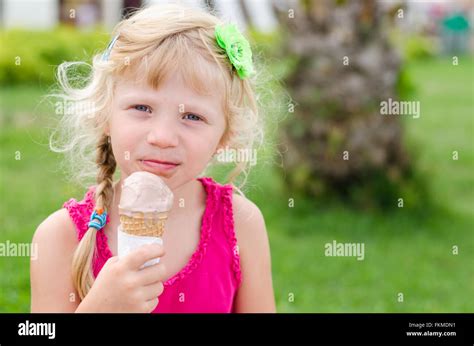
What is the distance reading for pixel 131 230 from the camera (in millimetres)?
2352

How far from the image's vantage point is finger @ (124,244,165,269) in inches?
89.4

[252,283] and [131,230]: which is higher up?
[131,230]

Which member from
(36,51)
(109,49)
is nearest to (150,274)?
(109,49)

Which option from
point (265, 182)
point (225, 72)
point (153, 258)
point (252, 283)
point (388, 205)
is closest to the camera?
point (153, 258)

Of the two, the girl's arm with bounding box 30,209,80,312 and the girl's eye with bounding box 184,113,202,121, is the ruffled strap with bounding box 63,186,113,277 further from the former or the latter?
Answer: the girl's eye with bounding box 184,113,202,121

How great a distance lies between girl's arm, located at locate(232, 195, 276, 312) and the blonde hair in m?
0.21

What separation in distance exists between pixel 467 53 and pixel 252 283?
2472 centimetres

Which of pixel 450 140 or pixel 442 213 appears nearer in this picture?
pixel 442 213

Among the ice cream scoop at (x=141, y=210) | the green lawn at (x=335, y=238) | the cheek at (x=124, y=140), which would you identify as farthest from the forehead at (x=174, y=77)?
the green lawn at (x=335, y=238)

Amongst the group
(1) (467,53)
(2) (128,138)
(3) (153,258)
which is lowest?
(3) (153,258)

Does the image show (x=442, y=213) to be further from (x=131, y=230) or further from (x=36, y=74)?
(x=36, y=74)

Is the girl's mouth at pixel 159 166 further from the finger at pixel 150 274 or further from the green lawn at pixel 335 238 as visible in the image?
the green lawn at pixel 335 238

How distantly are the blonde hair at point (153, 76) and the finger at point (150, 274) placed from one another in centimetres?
33

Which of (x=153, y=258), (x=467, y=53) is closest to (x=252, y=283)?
(x=153, y=258)
